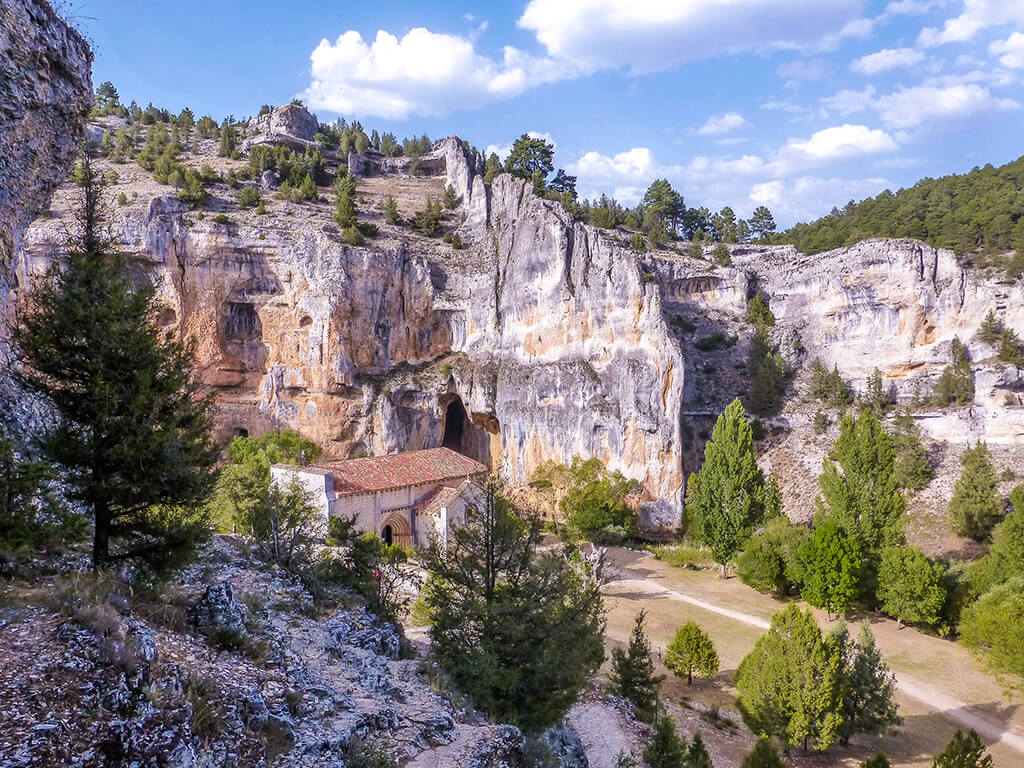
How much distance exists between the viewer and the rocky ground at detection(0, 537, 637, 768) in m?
5.31

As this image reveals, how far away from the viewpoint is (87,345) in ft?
29.4

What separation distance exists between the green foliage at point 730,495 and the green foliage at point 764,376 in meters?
12.8

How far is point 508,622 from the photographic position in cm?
1216

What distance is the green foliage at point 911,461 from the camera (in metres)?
36.7

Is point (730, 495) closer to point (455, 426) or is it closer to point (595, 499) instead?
point (595, 499)

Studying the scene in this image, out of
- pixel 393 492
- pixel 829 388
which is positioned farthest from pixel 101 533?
pixel 829 388

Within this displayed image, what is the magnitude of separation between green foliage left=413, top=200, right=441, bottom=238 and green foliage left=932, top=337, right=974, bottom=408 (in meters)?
43.6

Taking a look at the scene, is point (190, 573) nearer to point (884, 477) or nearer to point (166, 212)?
point (884, 477)

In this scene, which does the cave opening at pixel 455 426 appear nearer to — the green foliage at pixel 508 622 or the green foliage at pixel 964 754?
the green foliage at pixel 508 622

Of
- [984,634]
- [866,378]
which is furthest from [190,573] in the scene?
[866,378]

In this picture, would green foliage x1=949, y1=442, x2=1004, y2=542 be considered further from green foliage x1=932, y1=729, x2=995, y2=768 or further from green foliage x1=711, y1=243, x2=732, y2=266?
green foliage x1=711, y1=243, x2=732, y2=266

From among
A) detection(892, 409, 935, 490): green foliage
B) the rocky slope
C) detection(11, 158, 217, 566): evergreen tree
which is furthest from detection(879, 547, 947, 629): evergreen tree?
detection(11, 158, 217, 566): evergreen tree

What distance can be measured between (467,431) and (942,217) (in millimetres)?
51068

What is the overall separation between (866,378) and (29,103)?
51.1 m
